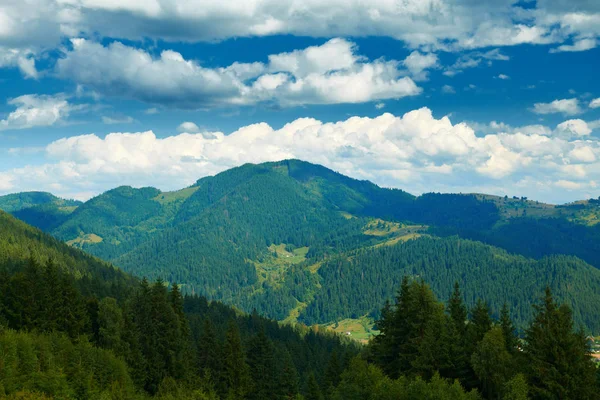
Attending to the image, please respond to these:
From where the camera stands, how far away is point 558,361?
62750 millimetres

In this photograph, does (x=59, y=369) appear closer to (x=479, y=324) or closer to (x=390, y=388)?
(x=390, y=388)

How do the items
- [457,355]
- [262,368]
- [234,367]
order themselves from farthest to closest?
[262,368]
[234,367]
[457,355]

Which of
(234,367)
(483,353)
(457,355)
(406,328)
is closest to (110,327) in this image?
(234,367)

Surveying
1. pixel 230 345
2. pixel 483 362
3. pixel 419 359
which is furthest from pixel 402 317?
pixel 230 345

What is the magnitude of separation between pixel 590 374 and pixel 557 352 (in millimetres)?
4163

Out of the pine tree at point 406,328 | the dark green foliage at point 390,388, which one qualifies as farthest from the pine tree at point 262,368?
the dark green foliage at point 390,388

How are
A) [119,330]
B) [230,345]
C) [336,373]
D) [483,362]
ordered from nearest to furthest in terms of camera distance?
[483,362] → [119,330] → [230,345] → [336,373]

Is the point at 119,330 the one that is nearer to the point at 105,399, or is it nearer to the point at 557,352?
the point at 105,399

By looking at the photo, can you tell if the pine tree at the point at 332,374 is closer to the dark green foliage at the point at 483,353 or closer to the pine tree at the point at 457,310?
the dark green foliage at the point at 483,353

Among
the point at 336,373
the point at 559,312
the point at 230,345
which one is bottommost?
the point at 336,373

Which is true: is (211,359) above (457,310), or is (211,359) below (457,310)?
below

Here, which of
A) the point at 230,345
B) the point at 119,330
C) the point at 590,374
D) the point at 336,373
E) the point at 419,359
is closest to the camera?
the point at 590,374

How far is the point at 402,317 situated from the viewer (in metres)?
81.9

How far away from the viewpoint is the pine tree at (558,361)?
202ft
